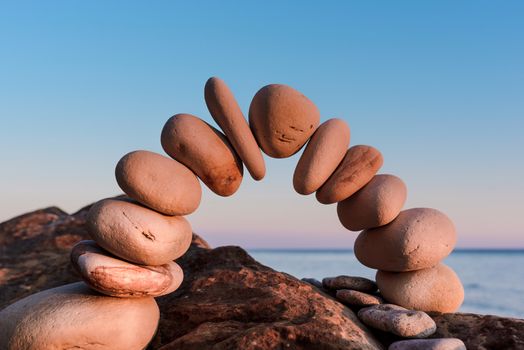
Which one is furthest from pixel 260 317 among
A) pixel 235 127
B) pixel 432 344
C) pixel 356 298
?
pixel 235 127

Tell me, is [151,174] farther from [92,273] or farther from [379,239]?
[379,239]

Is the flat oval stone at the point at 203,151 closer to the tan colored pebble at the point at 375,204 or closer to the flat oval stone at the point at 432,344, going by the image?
the tan colored pebble at the point at 375,204

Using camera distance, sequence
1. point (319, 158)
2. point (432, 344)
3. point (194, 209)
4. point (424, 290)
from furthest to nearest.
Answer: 1. point (424, 290)
2. point (319, 158)
3. point (194, 209)
4. point (432, 344)

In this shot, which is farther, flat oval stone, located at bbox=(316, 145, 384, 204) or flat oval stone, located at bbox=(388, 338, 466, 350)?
flat oval stone, located at bbox=(316, 145, 384, 204)

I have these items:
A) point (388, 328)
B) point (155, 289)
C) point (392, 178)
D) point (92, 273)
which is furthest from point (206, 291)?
point (392, 178)

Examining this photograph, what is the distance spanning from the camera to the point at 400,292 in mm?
4902

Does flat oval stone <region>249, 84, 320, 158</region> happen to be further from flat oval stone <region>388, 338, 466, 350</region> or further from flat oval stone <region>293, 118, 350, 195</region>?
flat oval stone <region>388, 338, 466, 350</region>

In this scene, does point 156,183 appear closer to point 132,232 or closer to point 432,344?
point 132,232

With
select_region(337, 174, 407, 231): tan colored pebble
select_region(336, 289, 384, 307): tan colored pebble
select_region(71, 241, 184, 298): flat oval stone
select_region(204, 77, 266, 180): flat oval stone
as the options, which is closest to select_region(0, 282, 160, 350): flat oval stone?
select_region(71, 241, 184, 298): flat oval stone

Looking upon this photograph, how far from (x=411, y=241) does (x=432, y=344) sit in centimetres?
103

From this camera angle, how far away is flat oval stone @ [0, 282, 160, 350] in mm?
4102

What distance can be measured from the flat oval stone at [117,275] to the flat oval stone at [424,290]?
2.05 m

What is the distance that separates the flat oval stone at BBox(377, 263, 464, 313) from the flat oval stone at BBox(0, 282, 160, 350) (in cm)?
214

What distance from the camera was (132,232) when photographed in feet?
13.6
